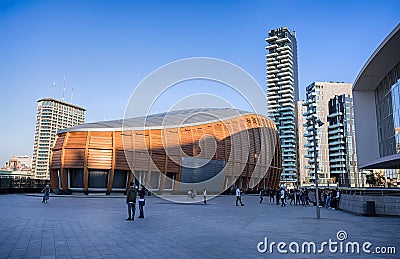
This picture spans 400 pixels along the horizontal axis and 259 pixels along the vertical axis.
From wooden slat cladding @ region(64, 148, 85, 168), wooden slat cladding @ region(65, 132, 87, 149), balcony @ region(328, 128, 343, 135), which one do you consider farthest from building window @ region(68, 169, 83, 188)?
balcony @ region(328, 128, 343, 135)

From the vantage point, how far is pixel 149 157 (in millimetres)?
42094

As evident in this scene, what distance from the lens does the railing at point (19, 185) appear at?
3806 cm

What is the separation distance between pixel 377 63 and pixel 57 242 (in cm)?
2760

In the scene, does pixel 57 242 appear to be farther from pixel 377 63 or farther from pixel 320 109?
pixel 320 109

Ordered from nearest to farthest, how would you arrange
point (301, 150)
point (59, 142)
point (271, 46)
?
1. point (59, 142)
2. point (301, 150)
3. point (271, 46)

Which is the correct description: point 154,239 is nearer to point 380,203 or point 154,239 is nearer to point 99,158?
point 380,203

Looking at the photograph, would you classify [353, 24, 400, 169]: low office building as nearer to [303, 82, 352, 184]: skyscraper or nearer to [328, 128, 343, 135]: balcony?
[328, 128, 343, 135]: balcony

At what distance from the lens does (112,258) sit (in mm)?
6652

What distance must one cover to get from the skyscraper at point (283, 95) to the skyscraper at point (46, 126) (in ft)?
374

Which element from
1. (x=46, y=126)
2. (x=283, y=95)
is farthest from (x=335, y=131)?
(x=46, y=126)

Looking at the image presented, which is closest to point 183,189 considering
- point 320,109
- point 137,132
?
point 137,132

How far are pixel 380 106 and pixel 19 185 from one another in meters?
43.5

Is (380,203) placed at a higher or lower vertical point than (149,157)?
lower

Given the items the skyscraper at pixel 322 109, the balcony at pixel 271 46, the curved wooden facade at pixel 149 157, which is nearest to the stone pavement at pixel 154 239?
the curved wooden facade at pixel 149 157
